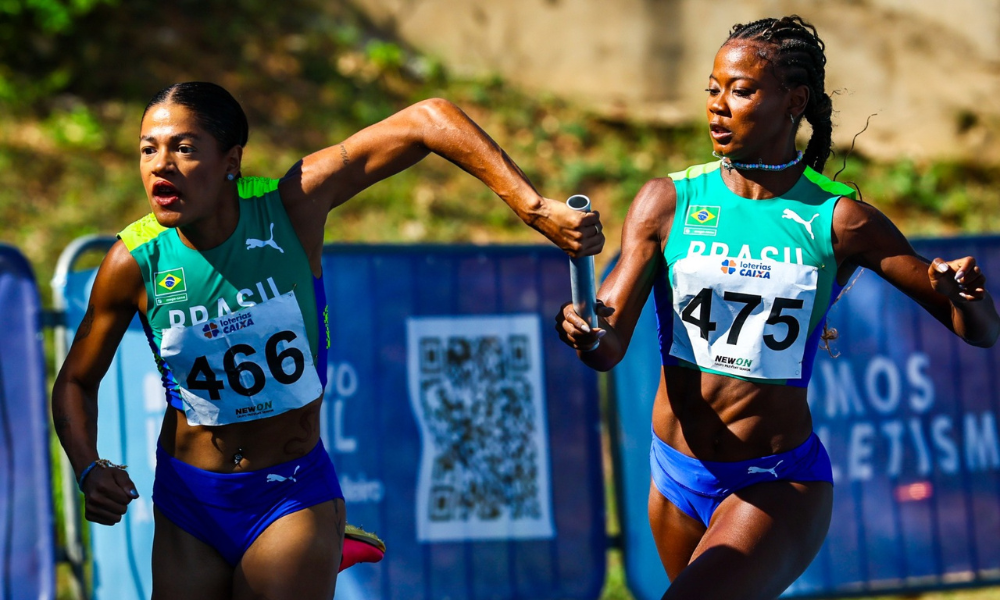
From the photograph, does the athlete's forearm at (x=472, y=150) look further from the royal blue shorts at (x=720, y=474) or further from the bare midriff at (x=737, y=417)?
the royal blue shorts at (x=720, y=474)

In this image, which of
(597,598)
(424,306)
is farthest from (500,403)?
(597,598)

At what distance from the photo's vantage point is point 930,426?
5.89 metres

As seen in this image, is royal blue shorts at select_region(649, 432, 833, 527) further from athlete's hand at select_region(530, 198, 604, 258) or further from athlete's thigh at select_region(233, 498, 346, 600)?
athlete's thigh at select_region(233, 498, 346, 600)

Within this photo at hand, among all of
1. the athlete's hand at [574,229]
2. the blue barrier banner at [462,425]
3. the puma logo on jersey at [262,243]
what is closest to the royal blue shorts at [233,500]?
the puma logo on jersey at [262,243]

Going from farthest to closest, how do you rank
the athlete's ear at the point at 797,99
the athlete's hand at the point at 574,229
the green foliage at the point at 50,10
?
the green foliage at the point at 50,10, the athlete's ear at the point at 797,99, the athlete's hand at the point at 574,229

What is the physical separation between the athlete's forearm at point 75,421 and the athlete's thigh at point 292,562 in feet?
1.85

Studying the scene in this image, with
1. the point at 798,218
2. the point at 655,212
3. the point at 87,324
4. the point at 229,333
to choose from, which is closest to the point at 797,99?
the point at 798,218

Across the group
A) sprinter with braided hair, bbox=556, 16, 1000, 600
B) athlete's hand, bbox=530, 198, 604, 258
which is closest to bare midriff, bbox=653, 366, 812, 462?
sprinter with braided hair, bbox=556, 16, 1000, 600

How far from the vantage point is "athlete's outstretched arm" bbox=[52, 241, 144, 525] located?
10.5ft

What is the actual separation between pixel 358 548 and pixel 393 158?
1257mm

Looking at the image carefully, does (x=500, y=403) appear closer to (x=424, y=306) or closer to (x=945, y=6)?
(x=424, y=306)

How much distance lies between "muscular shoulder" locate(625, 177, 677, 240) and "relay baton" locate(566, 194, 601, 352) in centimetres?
49

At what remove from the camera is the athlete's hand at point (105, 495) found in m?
3.15

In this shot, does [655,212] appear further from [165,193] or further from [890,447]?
[890,447]
